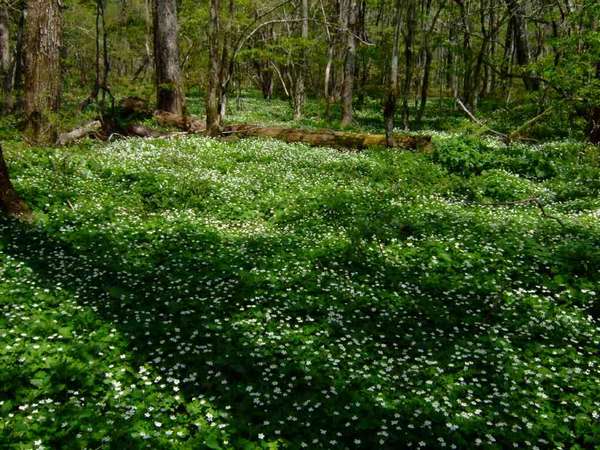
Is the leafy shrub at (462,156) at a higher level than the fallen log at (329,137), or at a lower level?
lower

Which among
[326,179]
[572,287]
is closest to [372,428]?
[572,287]

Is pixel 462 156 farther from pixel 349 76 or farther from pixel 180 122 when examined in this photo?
pixel 180 122

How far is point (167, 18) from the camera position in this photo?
20.9 meters

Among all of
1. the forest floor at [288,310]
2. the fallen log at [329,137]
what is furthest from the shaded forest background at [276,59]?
the forest floor at [288,310]

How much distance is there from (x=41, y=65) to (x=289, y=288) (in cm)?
1203

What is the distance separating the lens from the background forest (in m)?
5.05

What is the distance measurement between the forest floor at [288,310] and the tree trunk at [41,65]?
1.78 m

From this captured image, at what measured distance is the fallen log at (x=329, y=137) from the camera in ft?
62.0

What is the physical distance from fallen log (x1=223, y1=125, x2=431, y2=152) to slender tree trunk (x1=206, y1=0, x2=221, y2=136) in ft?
4.07

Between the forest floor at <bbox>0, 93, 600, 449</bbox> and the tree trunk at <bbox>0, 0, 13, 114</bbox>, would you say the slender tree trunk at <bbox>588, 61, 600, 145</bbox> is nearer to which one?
the forest floor at <bbox>0, 93, 600, 449</bbox>

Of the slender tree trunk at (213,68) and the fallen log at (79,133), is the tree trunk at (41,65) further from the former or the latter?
the slender tree trunk at (213,68)

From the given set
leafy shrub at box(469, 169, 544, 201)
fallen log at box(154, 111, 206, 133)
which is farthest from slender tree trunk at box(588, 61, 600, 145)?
fallen log at box(154, 111, 206, 133)

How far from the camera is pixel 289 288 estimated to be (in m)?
8.06

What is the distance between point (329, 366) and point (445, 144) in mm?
12496
